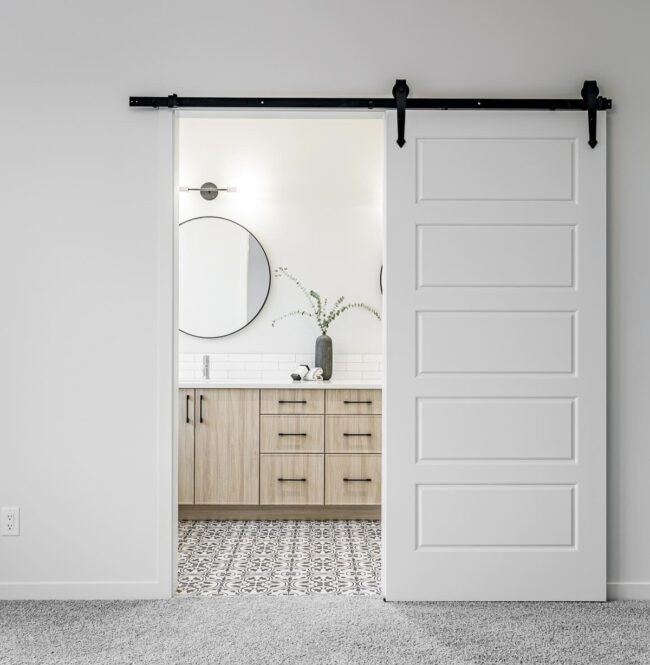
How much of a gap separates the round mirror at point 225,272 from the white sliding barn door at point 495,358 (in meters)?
1.90

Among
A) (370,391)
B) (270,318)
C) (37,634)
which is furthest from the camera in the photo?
(270,318)

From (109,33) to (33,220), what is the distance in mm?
844

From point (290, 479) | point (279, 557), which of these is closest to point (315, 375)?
point (290, 479)

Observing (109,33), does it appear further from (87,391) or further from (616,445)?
(616,445)

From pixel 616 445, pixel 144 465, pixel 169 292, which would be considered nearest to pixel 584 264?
pixel 616 445

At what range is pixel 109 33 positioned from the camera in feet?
8.84

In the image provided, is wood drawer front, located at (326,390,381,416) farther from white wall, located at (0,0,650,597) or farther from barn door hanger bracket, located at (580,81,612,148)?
barn door hanger bracket, located at (580,81,612,148)

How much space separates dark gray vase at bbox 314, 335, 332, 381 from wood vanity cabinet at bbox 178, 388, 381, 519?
361 millimetres

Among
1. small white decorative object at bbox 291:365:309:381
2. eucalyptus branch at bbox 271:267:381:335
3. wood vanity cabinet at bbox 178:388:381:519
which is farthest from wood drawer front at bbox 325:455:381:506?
eucalyptus branch at bbox 271:267:381:335

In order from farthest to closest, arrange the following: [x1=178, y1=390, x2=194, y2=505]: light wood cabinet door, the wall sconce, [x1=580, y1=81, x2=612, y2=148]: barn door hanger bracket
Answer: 1. the wall sconce
2. [x1=178, y1=390, x2=194, y2=505]: light wood cabinet door
3. [x1=580, y1=81, x2=612, y2=148]: barn door hanger bracket

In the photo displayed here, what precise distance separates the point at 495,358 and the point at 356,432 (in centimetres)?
142

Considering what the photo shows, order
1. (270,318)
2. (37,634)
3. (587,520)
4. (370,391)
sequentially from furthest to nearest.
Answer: (270,318)
(370,391)
(587,520)
(37,634)

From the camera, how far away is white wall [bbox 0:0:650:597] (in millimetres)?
2689

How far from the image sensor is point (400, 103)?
2.63m
